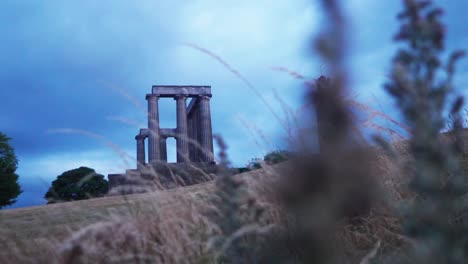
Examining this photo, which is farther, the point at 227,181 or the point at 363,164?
the point at 227,181

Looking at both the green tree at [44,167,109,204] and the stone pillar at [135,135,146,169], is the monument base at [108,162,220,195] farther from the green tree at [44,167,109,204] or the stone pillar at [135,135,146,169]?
the stone pillar at [135,135,146,169]

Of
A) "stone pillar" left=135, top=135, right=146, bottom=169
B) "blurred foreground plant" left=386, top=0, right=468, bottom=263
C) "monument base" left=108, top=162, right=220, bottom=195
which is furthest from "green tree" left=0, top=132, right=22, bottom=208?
"blurred foreground plant" left=386, top=0, right=468, bottom=263

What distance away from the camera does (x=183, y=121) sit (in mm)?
25438

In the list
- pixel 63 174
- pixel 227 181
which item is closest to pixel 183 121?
pixel 63 174

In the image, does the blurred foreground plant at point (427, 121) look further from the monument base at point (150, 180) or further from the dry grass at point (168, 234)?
the dry grass at point (168, 234)

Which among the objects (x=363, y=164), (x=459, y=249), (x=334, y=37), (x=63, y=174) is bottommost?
(x=459, y=249)

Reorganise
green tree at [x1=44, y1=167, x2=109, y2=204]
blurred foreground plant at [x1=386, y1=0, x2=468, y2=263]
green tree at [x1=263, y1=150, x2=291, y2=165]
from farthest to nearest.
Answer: green tree at [x1=44, y1=167, x2=109, y2=204] → green tree at [x1=263, y1=150, x2=291, y2=165] → blurred foreground plant at [x1=386, y1=0, x2=468, y2=263]

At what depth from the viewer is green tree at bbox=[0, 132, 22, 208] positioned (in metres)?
22.8

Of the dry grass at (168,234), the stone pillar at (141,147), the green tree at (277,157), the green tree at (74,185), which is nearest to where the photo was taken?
the green tree at (277,157)

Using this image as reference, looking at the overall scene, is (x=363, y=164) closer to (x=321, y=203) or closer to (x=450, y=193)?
(x=321, y=203)

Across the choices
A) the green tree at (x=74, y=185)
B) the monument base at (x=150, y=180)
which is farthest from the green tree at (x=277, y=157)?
the green tree at (x=74, y=185)

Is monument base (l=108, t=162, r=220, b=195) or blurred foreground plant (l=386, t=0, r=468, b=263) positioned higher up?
monument base (l=108, t=162, r=220, b=195)

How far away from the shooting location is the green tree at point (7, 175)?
74.9 feet

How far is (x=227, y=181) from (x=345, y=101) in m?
0.52
